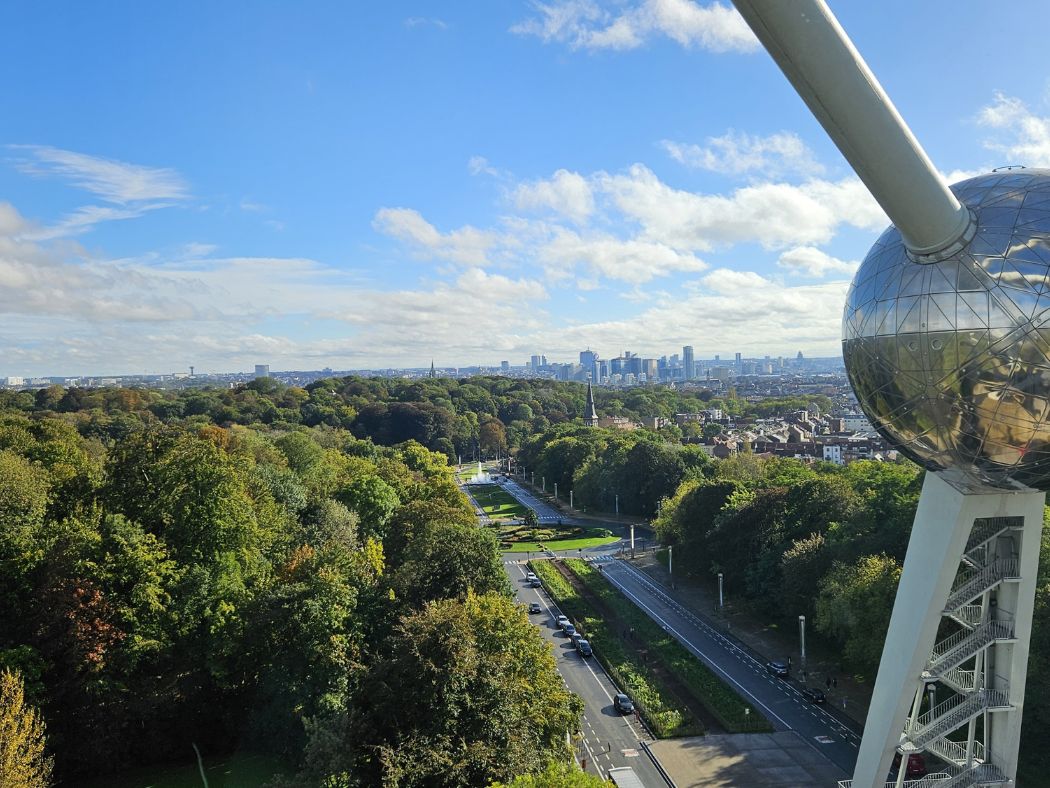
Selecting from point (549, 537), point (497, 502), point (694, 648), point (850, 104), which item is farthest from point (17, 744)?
point (497, 502)

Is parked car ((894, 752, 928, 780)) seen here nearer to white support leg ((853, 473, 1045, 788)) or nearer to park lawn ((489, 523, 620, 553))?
white support leg ((853, 473, 1045, 788))

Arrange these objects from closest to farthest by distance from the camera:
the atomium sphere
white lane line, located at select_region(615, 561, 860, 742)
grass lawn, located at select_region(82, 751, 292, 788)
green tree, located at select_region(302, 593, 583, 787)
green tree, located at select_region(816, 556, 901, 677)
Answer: the atomium sphere, green tree, located at select_region(302, 593, 583, 787), grass lawn, located at select_region(82, 751, 292, 788), green tree, located at select_region(816, 556, 901, 677), white lane line, located at select_region(615, 561, 860, 742)

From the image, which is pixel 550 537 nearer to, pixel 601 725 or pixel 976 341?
pixel 601 725

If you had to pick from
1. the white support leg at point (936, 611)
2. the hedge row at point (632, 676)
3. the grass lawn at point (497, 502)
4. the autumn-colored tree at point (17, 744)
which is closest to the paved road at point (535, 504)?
the grass lawn at point (497, 502)

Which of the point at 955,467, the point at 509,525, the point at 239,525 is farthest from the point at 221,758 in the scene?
the point at 509,525

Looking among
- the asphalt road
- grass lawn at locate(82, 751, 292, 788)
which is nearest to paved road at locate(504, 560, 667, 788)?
the asphalt road

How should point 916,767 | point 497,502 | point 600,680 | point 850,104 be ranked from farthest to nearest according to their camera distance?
point 497,502, point 600,680, point 916,767, point 850,104
